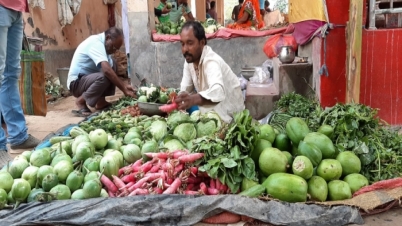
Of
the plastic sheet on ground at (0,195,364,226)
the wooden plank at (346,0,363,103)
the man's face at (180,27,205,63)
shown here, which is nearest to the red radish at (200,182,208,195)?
the plastic sheet on ground at (0,195,364,226)

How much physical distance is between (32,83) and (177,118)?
242 cm

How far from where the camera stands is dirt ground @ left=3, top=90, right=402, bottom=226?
2.32m

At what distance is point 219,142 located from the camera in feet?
8.36

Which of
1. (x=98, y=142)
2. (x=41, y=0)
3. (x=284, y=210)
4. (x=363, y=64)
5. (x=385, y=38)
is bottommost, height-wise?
(x=284, y=210)

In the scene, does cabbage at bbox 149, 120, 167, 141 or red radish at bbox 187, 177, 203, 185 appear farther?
cabbage at bbox 149, 120, 167, 141

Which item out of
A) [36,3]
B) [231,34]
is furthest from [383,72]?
[36,3]

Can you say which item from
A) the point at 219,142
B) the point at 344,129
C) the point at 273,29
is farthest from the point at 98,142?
the point at 273,29

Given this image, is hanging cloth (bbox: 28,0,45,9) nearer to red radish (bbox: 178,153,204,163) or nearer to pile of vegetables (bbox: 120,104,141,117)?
pile of vegetables (bbox: 120,104,141,117)

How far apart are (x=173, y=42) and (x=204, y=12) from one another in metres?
11.2

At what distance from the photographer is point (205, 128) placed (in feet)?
10.5

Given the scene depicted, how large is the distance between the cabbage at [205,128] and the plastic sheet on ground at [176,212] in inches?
34.5

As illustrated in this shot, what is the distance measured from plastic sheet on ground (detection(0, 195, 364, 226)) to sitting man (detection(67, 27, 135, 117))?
381 centimetres

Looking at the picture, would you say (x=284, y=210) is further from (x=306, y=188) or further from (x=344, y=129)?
(x=344, y=129)

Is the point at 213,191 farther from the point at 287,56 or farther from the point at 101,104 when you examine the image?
the point at 101,104
